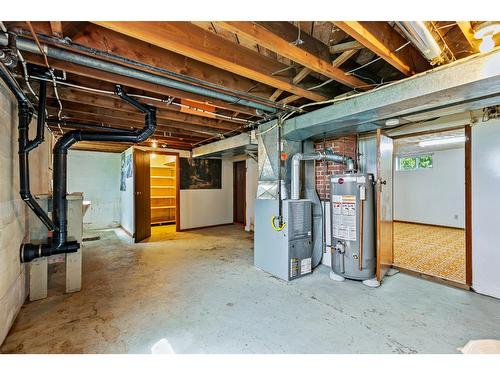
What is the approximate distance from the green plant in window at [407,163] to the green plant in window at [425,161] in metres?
0.14

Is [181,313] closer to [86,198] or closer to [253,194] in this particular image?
[253,194]

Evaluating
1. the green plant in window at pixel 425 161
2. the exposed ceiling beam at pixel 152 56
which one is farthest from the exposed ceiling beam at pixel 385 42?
the green plant in window at pixel 425 161

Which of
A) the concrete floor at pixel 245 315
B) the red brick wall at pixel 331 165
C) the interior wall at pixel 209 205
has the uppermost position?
the red brick wall at pixel 331 165

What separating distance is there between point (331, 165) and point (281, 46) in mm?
2310

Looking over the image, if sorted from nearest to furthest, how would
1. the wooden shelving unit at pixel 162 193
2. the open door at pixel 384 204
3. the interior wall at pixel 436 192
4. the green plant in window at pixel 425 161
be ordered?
the open door at pixel 384 204
the interior wall at pixel 436 192
the green plant in window at pixel 425 161
the wooden shelving unit at pixel 162 193

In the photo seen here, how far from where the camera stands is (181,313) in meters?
2.16

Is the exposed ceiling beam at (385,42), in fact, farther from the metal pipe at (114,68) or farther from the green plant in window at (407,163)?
the green plant in window at (407,163)

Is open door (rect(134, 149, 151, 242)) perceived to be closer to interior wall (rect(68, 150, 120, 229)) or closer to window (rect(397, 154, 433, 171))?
interior wall (rect(68, 150, 120, 229))

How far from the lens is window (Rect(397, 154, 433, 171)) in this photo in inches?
267

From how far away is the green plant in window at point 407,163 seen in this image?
23.3ft

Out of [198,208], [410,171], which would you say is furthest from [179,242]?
[410,171]

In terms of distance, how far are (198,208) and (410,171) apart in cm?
674

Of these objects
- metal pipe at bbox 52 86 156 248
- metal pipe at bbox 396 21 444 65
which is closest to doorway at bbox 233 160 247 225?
metal pipe at bbox 52 86 156 248
